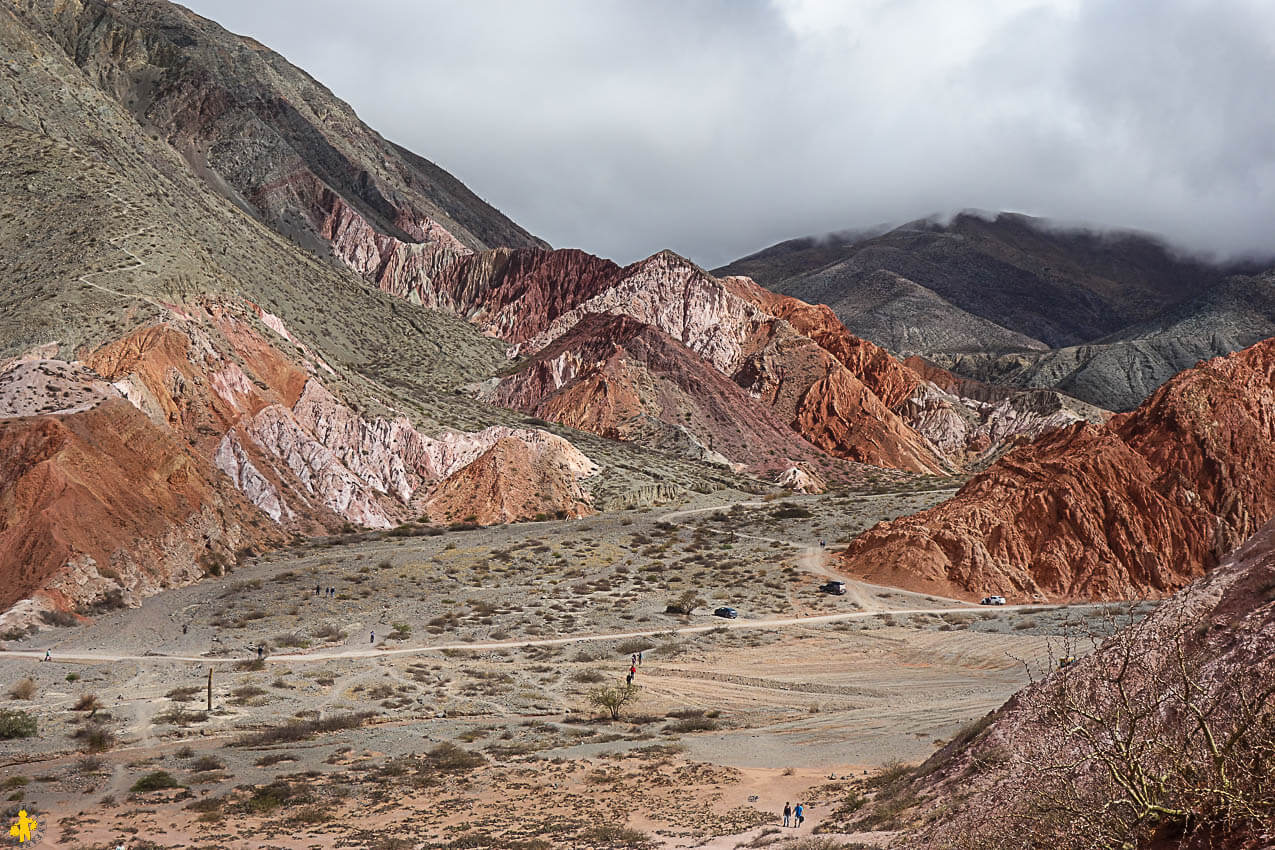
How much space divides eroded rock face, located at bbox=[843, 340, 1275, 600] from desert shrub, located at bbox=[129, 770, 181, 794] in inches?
1646

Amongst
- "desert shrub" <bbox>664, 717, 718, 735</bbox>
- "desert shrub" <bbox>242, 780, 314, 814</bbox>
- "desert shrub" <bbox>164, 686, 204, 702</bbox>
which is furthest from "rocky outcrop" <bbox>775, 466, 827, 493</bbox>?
"desert shrub" <bbox>242, 780, 314, 814</bbox>

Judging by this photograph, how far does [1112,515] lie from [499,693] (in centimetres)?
4043

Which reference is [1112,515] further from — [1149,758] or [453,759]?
[1149,758]

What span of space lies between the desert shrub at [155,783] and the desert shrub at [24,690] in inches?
434

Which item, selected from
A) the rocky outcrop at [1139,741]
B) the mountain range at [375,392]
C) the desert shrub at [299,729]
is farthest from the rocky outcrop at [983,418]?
the rocky outcrop at [1139,741]

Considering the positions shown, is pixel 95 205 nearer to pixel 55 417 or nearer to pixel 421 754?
pixel 55 417

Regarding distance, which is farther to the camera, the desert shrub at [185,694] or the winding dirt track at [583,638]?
the winding dirt track at [583,638]

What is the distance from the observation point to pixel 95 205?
85062 millimetres

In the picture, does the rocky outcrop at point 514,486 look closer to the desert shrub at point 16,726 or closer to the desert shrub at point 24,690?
the desert shrub at point 24,690

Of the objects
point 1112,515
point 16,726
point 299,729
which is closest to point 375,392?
point 299,729

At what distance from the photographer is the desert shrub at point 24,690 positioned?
3591 cm

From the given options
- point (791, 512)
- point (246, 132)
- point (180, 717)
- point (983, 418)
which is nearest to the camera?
point (180, 717)

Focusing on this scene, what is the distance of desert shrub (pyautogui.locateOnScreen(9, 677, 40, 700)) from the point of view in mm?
35906

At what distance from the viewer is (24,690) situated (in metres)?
36.1
